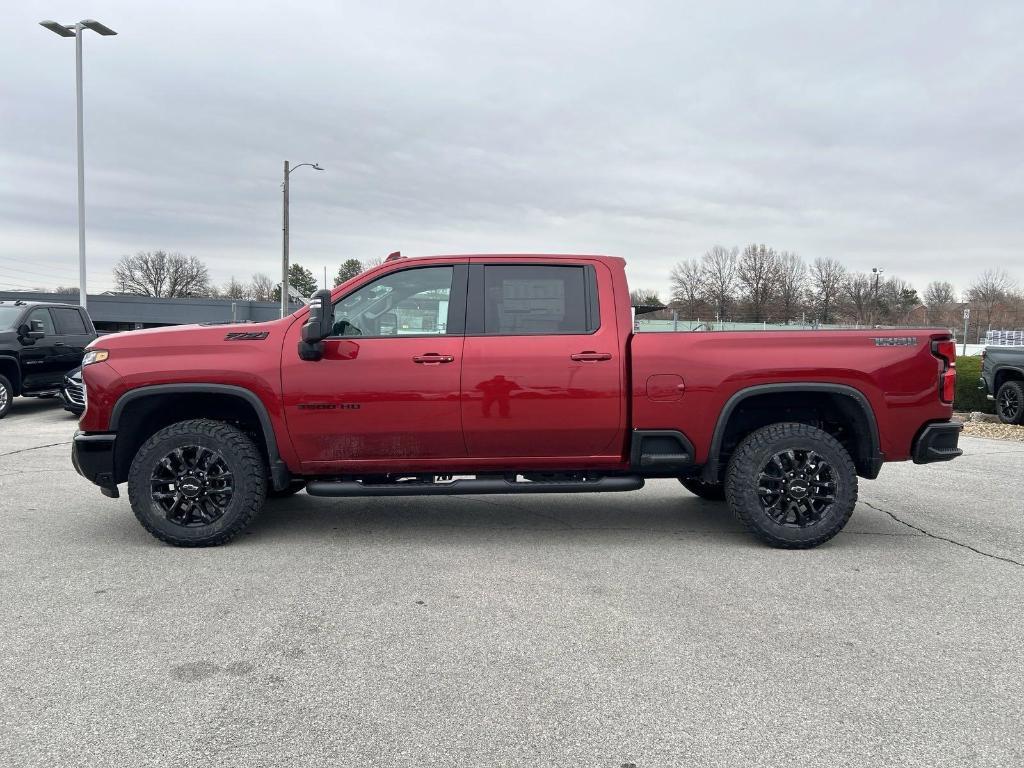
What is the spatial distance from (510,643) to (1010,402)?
11636 mm

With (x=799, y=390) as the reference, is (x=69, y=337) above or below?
above

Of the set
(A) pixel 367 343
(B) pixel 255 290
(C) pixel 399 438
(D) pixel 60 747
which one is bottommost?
(D) pixel 60 747

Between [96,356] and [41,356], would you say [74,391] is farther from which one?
[96,356]

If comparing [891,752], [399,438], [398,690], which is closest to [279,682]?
[398,690]

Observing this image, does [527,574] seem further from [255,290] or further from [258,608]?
[255,290]

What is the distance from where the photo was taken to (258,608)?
380 cm

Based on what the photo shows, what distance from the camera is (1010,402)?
38.6 ft

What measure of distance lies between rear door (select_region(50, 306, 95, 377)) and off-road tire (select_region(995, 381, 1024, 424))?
1537 centimetres

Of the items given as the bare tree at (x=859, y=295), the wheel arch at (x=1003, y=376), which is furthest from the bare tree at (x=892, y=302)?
the wheel arch at (x=1003, y=376)

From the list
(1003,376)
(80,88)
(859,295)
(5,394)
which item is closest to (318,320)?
(5,394)

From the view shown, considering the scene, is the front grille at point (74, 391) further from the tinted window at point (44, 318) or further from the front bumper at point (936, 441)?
the front bumper at point (936, 441)

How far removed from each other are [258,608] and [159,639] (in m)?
0.51

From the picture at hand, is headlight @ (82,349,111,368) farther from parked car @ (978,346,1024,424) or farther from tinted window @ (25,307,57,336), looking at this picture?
parked car @ (978,346,1024,424)

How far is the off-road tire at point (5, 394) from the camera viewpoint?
39.2 feet
